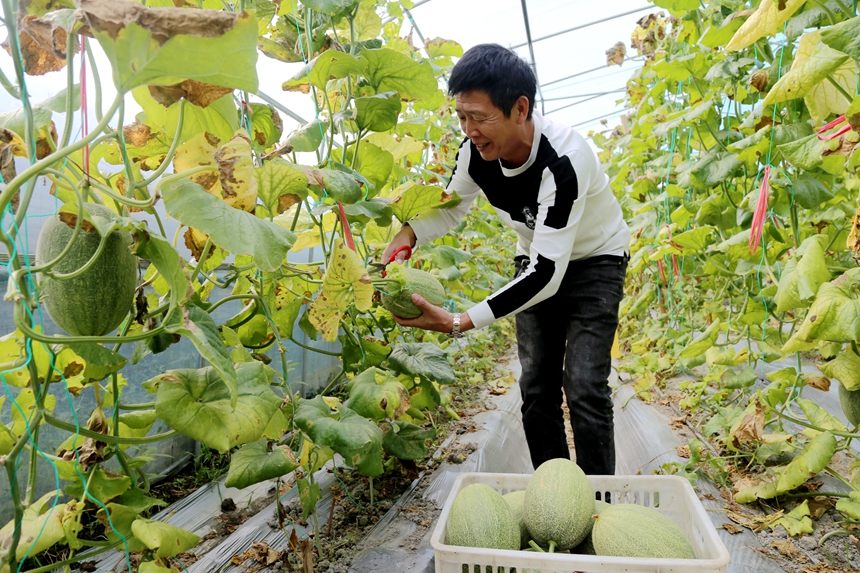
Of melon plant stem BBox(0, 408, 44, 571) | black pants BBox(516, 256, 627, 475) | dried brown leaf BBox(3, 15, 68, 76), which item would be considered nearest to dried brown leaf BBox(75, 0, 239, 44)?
dried brown leaf BBox(3, 15, 68, 76)

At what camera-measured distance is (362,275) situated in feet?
3.96

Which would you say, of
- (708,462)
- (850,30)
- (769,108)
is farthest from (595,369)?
(850,30)

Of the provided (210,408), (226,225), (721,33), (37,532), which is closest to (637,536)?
(210,408)

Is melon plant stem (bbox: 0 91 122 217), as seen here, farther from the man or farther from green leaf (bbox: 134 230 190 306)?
the man

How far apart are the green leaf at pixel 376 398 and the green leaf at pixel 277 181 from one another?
0.49 metres

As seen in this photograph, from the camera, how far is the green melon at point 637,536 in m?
1.09

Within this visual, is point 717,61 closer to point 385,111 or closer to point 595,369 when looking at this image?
point 595,369

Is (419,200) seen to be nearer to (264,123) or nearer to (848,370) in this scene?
(264,123)

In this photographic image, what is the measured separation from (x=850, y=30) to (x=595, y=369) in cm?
118

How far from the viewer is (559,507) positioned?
3.98ft

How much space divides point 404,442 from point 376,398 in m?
0.53

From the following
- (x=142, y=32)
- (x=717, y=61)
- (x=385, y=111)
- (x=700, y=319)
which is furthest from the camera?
(x=700, y=319)

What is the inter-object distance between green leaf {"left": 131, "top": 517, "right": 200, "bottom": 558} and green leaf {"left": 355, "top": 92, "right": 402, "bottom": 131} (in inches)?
41.9

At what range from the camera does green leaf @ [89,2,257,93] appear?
0.61m
